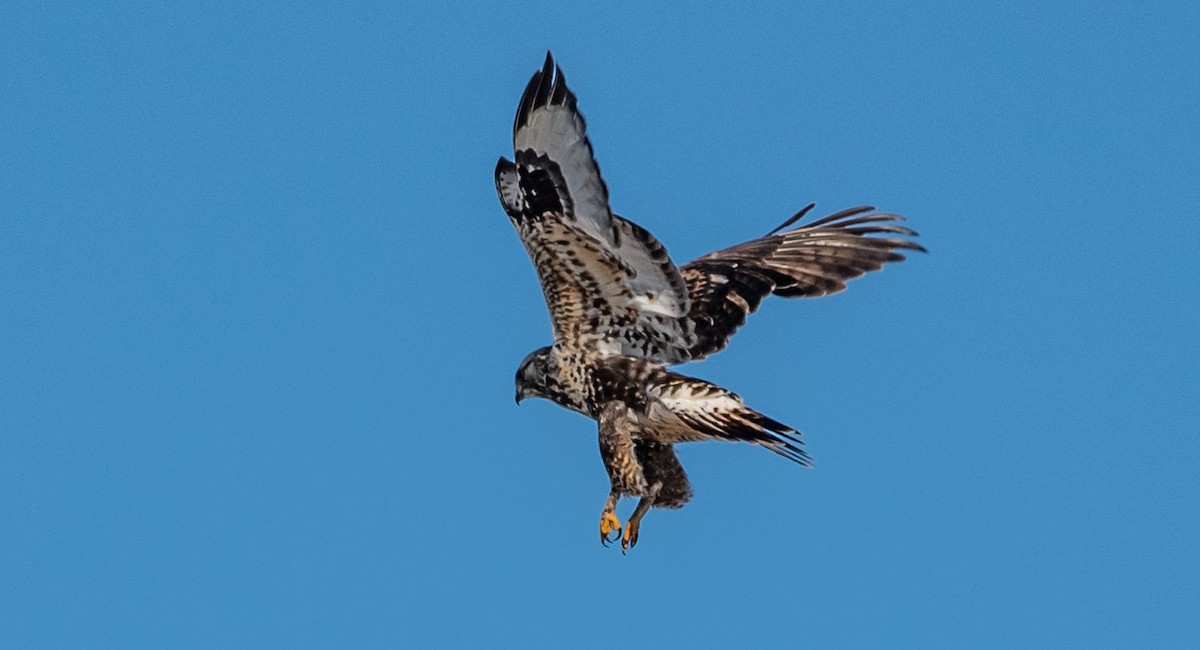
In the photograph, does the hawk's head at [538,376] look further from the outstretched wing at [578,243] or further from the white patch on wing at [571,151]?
the white patch on wing at [571,151]

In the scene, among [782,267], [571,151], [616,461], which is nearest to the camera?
[571,151]

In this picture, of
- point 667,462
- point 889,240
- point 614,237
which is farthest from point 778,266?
point 614,237

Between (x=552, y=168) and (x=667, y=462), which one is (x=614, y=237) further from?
(x=667, y=462)

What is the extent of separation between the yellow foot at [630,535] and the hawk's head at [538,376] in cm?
93

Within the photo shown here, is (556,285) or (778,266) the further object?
(778,266)

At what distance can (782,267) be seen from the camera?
12.9 metres

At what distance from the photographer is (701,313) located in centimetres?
1177

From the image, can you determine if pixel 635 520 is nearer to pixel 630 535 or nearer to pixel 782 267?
pixel 630 535

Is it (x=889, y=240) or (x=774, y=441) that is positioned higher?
(x=889, y=240)

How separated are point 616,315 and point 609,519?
1.23m

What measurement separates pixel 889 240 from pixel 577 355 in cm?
287

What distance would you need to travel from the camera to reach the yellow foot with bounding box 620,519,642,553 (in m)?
11.3

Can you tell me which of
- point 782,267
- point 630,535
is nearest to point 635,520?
point 630,535

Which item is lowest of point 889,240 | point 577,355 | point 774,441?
point 774,441
